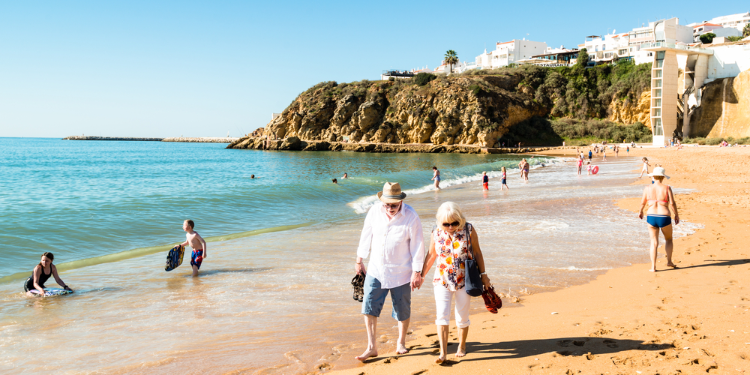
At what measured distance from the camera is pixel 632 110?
68.1 metres

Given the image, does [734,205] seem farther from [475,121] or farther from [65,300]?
[475,121]

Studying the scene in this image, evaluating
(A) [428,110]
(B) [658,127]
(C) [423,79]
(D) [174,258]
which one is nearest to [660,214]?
(D) [174,258]

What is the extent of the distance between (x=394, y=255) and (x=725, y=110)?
211 feet

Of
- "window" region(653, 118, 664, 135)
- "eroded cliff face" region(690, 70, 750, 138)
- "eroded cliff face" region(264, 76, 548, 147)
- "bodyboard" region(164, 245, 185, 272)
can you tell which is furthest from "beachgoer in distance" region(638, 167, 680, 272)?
"eroded cliff face" region(264, 76, 548, 147)

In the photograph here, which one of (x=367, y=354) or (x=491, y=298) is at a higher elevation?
(x=491, y=298)

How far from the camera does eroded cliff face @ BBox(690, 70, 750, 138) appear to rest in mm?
51469

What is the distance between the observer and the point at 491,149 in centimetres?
6669

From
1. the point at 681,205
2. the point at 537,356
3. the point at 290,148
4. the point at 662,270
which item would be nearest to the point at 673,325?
the point at 537,356

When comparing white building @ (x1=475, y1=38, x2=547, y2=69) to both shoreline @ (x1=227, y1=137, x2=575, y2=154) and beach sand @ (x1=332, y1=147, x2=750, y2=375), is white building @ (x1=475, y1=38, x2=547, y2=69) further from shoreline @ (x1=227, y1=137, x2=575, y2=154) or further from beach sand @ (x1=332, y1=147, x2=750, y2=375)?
beach sand @ (x1=332, y1=147, x2=750, y2=375)

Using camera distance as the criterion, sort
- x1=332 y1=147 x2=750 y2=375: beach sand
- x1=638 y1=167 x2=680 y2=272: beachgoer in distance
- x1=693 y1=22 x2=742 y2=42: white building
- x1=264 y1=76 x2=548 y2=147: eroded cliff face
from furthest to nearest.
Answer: x1=693 y1=22 x2=742 y2=42: white building, x1=264 y1=76 x2=548 y2=147: eroded cliff face, x1=638 y1=167 x2=680 y2=272: beachgoer in distance, x1=332 y1=147 x2=750 y2=375: beach sand

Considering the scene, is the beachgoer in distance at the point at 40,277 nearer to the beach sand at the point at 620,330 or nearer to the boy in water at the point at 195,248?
the boy in water at the point at 195,248

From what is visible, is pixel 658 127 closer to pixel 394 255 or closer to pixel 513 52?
pixel 513 52

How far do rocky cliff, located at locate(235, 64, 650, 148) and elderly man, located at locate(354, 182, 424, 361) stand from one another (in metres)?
68.0

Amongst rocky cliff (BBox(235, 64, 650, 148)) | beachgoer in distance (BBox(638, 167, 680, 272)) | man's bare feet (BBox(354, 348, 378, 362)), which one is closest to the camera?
man's bare feet (BBox(354, 348, 378, 362))
